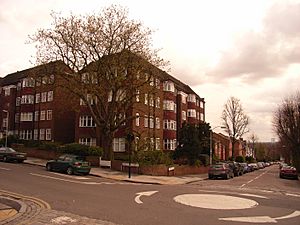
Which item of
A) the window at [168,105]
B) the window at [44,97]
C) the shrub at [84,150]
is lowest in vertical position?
the shrub at [84,150]

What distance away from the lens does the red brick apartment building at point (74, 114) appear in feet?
150

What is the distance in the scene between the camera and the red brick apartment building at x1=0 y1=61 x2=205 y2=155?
45.8 meters

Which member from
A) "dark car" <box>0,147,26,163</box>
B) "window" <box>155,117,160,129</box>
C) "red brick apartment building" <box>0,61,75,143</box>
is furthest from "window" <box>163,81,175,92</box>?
"dark car" <box>0,147,26,163</box>

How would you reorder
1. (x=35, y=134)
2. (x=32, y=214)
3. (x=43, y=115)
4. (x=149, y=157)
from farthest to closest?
(x=35, y=134)
(x=43, y=115)
(x=149, y=157)
(x=32, y=214)

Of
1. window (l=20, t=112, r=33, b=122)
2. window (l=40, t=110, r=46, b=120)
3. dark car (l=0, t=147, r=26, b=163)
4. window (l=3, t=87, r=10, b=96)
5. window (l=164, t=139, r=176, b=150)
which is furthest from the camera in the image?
window (l=3, t=87, r=10, b=96)

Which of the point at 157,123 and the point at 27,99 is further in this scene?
the point at 27,99

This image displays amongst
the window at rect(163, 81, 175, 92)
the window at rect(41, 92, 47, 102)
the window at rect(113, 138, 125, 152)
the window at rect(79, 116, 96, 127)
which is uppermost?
the window at rect(163, 81, 175, 92)

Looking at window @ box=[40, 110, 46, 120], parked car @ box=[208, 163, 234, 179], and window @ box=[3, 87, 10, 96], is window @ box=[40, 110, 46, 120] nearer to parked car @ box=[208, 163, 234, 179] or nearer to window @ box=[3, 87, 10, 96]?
A: window @ box=[3, 87, 10, 96]

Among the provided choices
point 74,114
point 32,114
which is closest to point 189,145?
point 74,114

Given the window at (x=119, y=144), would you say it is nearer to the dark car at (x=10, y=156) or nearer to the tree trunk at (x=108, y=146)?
the tree trunk at (x=108, y=146)

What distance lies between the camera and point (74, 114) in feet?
178

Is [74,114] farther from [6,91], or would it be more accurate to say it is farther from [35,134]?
[6,91]

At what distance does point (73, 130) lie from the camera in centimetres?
5488

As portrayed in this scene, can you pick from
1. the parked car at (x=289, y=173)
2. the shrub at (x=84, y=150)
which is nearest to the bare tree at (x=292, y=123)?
the parked car at (x=289, y=173)
